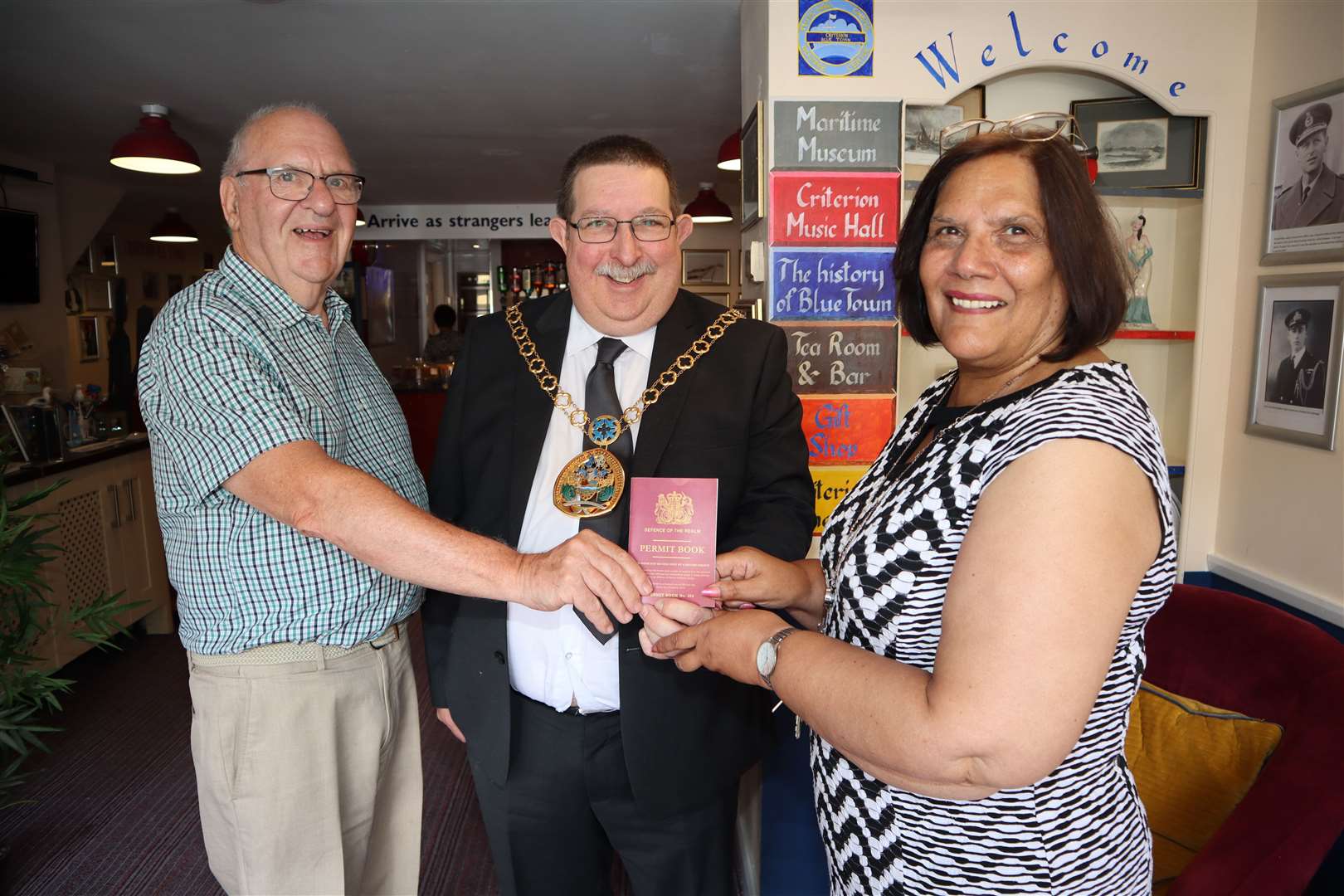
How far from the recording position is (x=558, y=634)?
169 cm

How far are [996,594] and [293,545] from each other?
4.20 feet

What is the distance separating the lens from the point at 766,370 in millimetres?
1816

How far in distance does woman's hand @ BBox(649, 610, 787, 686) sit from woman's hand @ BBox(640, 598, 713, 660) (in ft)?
0.05

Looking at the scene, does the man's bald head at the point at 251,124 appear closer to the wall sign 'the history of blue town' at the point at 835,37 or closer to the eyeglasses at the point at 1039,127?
the eyeglasses at the point at 1039,127

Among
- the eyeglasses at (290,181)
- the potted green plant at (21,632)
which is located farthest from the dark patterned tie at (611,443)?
the potted green plant at (21,632)

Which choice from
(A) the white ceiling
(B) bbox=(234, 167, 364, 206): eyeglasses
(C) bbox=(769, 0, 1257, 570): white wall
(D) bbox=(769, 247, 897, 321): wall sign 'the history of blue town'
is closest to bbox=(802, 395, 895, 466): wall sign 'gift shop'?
(D) bbox=(769, 247, 897, 321): wall sign 'the history of blue town'

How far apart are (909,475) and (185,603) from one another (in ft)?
4.66

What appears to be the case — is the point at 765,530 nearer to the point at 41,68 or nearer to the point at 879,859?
the point at 879,859

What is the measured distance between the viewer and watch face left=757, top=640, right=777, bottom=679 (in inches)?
47.3

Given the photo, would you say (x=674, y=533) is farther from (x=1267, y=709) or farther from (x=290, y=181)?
(x=1267, y=709)

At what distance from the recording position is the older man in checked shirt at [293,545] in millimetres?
1422

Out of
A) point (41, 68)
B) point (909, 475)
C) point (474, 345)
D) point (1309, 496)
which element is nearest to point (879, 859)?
point (909, 475)

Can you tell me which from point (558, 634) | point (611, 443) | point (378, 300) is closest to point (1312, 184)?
point (611, 443)

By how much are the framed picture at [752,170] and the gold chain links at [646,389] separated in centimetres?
120
